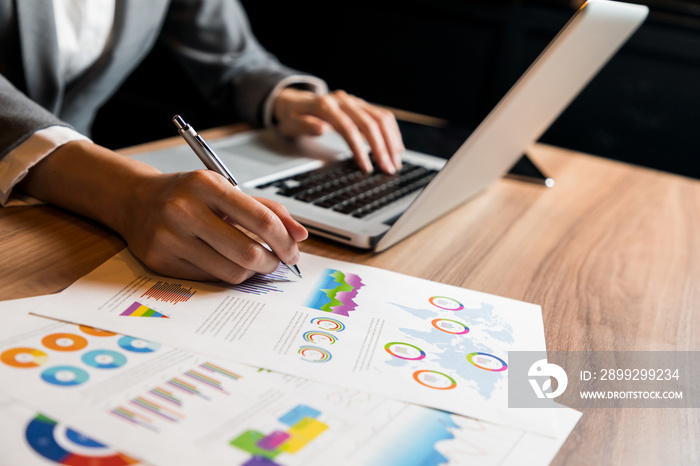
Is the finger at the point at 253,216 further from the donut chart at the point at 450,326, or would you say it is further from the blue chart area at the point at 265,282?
the donut chart at the point at 450,326

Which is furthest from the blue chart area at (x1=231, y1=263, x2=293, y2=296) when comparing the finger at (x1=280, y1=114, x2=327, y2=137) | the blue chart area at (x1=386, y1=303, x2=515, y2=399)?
the finger at (x1=280, y1=114, x2=327, y2=137)

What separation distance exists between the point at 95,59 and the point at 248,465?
0.88 meters

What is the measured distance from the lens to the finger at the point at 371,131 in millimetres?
916

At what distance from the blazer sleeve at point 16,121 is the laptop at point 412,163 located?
0.17 m

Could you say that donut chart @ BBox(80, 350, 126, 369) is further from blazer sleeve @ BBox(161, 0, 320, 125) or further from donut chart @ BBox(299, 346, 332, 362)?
blazer sleeve @ BBox(161, 0, 320, 125)

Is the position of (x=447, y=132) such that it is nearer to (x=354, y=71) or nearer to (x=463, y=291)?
(x=463, y=291)

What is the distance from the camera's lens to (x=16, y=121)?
0.66m

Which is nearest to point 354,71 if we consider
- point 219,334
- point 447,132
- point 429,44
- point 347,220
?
point 429,44

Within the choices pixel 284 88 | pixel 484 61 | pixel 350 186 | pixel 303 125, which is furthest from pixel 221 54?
pixel 484 61

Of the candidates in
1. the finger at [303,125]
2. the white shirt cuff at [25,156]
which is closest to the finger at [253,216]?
the white shirt cuff at [25,156]

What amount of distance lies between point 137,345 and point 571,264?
Result: 0.52 m

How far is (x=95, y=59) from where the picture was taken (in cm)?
103

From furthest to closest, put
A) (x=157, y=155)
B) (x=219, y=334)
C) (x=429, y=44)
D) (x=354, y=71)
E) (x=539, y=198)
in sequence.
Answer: (x=354, y=71) → (x=429, y=44) → (x=539, y=198) → (x=157, y=155) → (x=219, y=334)

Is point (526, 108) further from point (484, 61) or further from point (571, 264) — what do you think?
point (484, 61)
